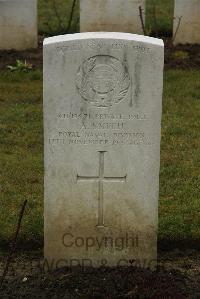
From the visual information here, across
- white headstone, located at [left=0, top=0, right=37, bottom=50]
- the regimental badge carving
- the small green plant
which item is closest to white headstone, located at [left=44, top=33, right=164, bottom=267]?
the regimental badge carving

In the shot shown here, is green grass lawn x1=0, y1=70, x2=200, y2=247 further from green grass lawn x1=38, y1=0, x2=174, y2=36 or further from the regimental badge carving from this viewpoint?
green grass lawn x1=38, y1=0, x2=174, y2=36

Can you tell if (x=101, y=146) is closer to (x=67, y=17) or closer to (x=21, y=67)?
(x=21, y=67)

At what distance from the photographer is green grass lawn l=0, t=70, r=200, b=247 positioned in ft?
20.4

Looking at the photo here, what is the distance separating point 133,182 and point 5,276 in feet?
3.62

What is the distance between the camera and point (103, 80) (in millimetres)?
5234

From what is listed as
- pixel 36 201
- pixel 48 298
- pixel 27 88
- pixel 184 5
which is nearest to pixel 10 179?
pixel 36 201

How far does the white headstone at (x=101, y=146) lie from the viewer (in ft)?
17.1

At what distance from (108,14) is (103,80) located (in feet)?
21.8

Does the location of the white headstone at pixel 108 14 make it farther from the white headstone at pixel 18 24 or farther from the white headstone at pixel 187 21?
the white headstone at pixel 18 24

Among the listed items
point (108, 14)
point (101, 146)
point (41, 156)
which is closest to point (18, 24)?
point (108, 14)

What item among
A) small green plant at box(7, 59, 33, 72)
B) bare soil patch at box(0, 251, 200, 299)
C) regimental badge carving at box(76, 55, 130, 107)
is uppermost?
small green plant at box(7, 59, 33, 72)

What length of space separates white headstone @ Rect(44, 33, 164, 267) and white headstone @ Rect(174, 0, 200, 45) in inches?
254

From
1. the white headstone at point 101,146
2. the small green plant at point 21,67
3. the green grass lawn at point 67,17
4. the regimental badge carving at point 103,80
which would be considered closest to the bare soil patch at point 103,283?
the white headstone at point 101,146

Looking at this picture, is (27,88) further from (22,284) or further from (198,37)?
(22,284)
